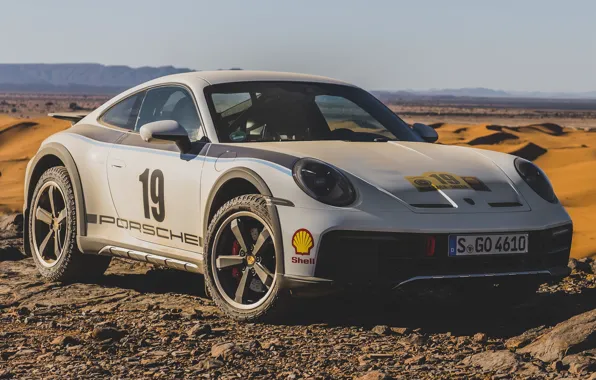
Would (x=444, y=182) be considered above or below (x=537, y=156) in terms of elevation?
above

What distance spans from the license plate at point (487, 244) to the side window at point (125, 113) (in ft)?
9.22

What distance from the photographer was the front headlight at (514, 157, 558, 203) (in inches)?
248

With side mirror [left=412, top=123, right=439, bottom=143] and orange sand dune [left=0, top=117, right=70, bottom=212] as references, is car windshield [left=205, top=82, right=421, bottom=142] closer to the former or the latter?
side mirror [left=412, top=123, right=439, bottom=143]

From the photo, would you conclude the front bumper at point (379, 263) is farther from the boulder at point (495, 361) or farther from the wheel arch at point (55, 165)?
the wheel arch at point (55, 165)

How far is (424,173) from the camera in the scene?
235 inches

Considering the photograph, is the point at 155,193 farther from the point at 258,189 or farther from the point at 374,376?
the point at 374,376

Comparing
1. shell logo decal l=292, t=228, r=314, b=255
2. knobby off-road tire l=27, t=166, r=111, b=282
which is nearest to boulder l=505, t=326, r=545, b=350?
shell logo decal l=292, t=228, r=314, b=255

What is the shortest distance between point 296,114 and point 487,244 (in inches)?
71.7

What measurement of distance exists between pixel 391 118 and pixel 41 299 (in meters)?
2.79

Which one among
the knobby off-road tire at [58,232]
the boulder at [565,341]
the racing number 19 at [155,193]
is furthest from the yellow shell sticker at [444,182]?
the knobby off-road tire at [58,232]

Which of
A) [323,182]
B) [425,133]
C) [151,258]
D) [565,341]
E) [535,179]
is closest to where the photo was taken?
[565,341]

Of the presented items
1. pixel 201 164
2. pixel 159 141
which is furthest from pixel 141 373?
pixel 159 141

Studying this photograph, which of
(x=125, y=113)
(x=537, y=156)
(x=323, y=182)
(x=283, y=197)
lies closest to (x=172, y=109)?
(x=125, y=113)

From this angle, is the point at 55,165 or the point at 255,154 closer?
the point at 255,154
